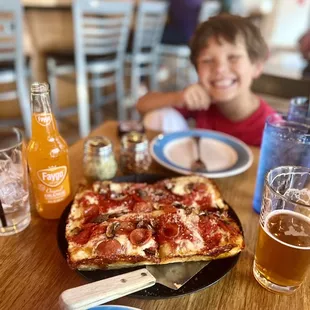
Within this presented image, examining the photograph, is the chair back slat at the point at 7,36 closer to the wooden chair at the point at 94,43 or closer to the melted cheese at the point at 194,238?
the wooden chair at the point at 94,43

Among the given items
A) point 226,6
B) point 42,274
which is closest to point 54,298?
point 42,274

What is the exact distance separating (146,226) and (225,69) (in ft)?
2.29

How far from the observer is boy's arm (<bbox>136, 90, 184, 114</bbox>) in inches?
47.8

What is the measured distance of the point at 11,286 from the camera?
528 mm

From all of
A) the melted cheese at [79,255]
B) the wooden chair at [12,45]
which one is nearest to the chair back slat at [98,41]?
the wooden chair at [12,45]

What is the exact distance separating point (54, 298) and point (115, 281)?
11 cm

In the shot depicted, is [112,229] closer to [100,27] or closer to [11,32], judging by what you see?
[11,32]

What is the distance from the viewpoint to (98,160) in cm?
76

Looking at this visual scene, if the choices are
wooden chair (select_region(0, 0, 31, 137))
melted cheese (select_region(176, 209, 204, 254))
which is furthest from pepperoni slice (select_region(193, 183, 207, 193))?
wooden chair (select_region(0, 0, 31, 137))

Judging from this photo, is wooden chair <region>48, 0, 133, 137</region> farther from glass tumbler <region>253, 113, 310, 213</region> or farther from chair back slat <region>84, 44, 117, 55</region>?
glass tumbler <region>253, 113, 310, 213</region>

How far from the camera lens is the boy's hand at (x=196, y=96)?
1146mm

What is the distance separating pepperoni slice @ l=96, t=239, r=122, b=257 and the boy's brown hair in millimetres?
782

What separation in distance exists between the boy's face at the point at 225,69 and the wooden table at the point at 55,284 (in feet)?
1.96

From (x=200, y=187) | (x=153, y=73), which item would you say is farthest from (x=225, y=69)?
(x=153, y=73)
